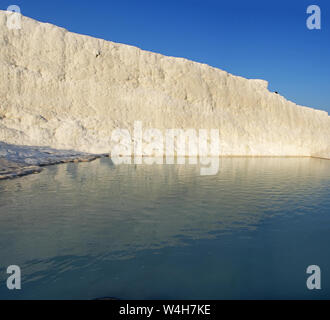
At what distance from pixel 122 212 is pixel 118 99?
96.8ft

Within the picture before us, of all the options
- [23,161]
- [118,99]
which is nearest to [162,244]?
[23,161]

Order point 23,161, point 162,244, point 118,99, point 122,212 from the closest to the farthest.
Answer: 1. point 162,244
2. point 122,212
3. point 23,161
4. point 118,99

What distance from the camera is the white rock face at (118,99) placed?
2950cm

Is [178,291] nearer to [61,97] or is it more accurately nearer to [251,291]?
[251,291]

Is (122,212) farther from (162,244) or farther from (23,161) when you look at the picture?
(23,161)

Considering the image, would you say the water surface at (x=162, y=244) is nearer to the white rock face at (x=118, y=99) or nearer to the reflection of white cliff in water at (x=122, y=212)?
the reflection of white cliff in water at (x=122, y=212)

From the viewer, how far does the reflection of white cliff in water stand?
5320 millimetres

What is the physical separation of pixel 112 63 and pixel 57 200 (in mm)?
30996

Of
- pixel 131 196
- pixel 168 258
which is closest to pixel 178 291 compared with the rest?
pixel 168 258

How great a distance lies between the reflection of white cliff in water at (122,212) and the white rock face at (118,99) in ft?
62.8

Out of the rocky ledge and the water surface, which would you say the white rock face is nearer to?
the rocky ledge

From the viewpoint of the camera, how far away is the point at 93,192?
10.1 metres

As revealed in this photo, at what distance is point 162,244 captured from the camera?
17.6 feet

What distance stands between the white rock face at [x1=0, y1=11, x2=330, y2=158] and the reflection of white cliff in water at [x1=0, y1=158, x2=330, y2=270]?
Answer: 19.1 m
